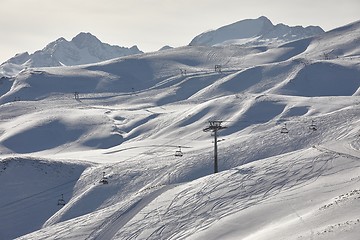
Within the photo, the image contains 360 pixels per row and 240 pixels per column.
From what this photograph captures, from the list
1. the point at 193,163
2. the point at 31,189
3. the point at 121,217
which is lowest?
the point at 121,217

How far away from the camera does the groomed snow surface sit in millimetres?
47156

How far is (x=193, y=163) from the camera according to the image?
77000mm

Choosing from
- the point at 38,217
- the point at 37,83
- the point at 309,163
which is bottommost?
the point at 38,217

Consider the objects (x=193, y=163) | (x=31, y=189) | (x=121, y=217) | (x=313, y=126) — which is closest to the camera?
(x=121, y=217)

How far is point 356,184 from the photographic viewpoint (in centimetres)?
4691

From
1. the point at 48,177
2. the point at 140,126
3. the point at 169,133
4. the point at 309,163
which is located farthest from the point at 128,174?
the point at 140,126

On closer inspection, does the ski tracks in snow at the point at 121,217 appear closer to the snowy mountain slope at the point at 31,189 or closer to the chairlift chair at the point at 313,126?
the snowy mountain slope at the point at 31,189

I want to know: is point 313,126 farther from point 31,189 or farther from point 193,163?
point 31,189

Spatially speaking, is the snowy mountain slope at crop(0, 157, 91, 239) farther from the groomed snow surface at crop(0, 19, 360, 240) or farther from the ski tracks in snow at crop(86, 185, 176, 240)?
the ski tracks in snow at crop(86, 185, 176, 240)

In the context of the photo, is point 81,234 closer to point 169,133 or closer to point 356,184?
point 356,184

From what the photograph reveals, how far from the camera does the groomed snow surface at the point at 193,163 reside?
47156 millimetres

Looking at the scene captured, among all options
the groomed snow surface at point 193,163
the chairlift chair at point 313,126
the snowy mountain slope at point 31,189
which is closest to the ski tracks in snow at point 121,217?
the groomed snow surface at point 193,163

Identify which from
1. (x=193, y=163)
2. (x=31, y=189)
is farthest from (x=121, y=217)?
(x=31, y=189)

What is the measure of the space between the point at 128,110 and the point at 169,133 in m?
40.2
